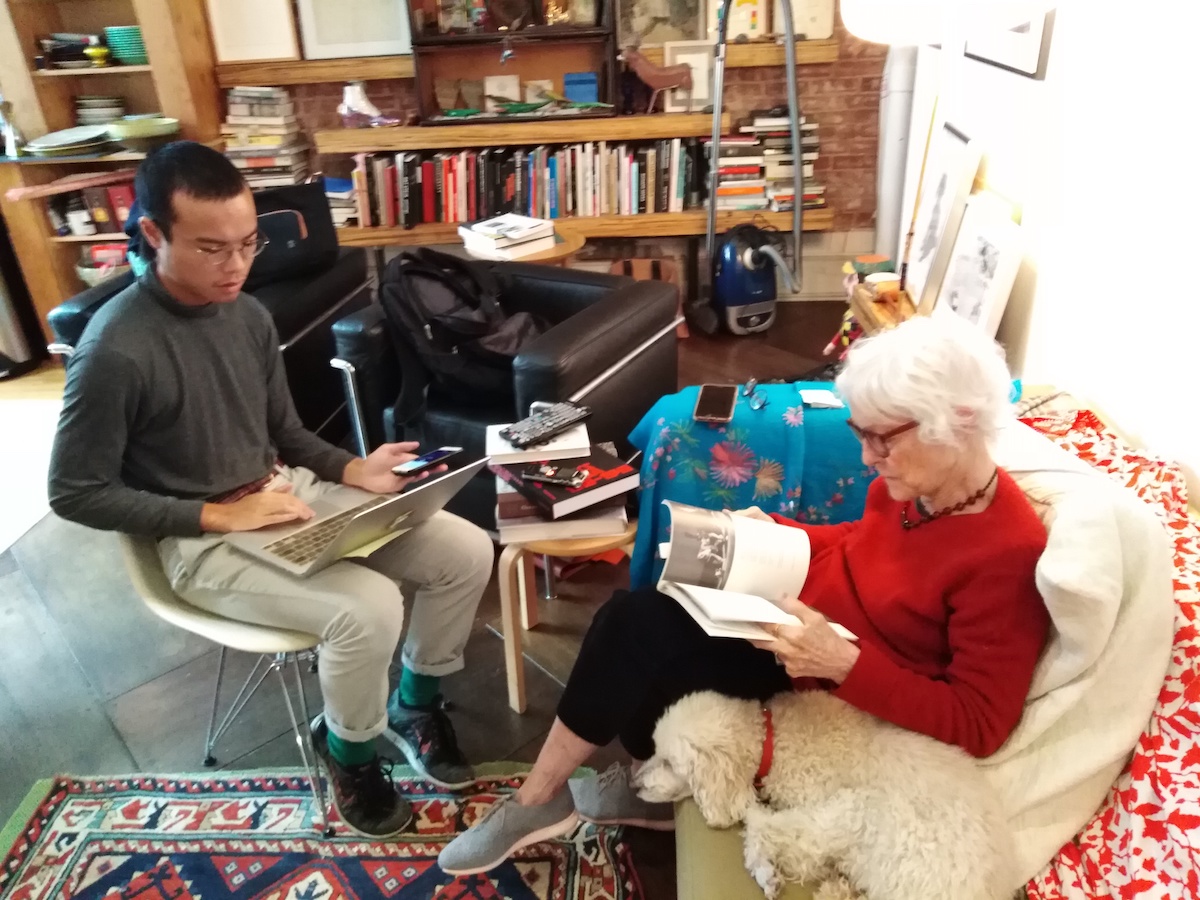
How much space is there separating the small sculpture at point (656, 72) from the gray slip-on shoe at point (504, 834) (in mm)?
3231

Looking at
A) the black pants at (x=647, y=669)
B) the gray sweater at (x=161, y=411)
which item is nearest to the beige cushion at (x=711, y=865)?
the black pants at (x=647, y=669)

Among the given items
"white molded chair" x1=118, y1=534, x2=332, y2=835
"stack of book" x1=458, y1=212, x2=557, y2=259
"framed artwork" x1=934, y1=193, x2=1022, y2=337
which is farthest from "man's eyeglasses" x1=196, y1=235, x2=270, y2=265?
"stack of book" x1=458, y1=212, x2=557, y2=259

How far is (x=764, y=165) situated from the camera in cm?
396

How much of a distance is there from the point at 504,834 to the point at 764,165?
3262 millimetres

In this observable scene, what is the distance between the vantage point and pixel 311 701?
2057 millimetres

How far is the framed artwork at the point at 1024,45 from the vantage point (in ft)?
6.04

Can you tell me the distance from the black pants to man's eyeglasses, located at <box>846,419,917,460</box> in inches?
14.6

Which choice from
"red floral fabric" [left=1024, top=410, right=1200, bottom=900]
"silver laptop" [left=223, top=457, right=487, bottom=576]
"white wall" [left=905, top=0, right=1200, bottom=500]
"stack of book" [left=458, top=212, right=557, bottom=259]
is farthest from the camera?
"stack of book" [left=458, top=212, right=557, bottom=259]

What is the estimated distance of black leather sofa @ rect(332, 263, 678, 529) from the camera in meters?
2.19

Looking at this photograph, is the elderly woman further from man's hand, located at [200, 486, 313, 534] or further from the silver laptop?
man's hand, located at [200, 486, 313, 534]

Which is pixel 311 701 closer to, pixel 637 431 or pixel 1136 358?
pixel 637 431

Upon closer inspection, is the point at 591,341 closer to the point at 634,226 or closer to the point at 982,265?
the point at 982,265

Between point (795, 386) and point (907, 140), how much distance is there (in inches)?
88.9

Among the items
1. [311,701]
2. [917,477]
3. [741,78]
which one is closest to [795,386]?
[917,477]
